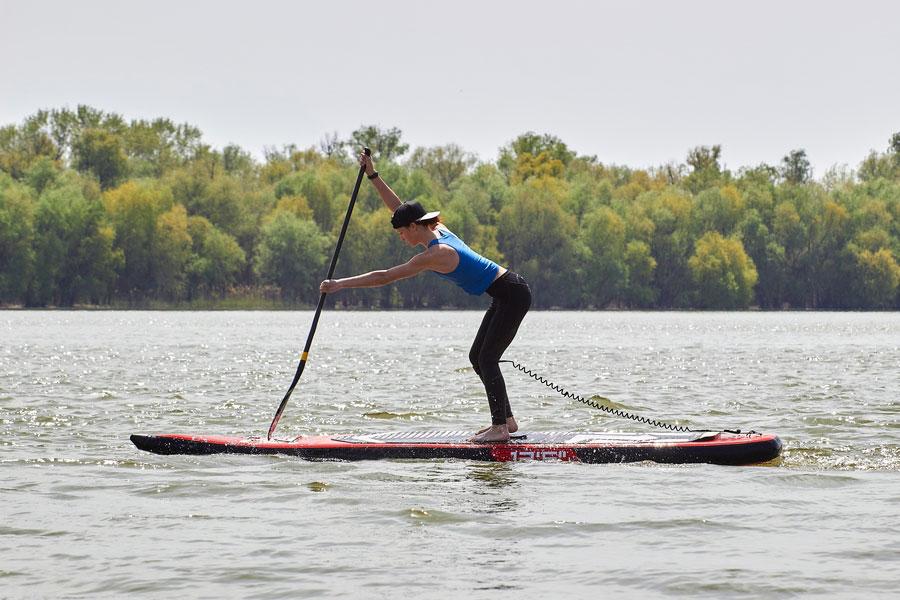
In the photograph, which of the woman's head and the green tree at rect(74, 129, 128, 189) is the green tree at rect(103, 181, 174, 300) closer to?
the green tree at rect(74, 129, 128, 189)

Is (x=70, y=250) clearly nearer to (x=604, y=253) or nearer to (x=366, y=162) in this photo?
(x=604, y=253)

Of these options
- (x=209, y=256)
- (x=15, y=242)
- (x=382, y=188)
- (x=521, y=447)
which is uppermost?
(x=15, y=242)

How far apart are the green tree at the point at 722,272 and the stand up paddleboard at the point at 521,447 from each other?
322 ft

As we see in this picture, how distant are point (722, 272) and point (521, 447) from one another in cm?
9928

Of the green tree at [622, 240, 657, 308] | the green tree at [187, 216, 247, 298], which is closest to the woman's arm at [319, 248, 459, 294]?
the green tree at [187, 216, 247, 298]

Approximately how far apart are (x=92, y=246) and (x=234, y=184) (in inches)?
539

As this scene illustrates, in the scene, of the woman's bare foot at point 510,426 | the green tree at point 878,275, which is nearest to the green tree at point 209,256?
the green tree at point 878,275

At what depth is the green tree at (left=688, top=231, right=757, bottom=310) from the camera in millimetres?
109000

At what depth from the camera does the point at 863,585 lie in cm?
745

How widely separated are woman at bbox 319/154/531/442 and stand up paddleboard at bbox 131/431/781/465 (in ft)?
0.88

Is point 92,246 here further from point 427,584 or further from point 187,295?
point 427,584

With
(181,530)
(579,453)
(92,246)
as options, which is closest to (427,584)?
(181,530)

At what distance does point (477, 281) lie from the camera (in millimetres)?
11625

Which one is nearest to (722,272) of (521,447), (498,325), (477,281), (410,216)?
(521,447)
